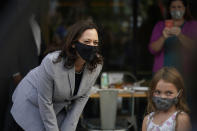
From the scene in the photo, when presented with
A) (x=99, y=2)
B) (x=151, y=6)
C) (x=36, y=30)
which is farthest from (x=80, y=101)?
(x=99, y=2)

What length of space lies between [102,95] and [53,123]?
1363 mm

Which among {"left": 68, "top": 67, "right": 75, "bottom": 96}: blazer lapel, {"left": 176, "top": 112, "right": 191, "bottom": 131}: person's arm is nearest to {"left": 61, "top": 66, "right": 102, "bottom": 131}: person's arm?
{"left": 68, "top": 67, "right": 75, "bottom": 96}: blazer lapel

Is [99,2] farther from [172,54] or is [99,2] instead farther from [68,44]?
[68,44]

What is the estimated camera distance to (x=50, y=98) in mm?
2223

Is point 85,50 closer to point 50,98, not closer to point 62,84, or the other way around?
point 62,84

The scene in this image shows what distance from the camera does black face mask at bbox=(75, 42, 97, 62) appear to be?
215 centimetres

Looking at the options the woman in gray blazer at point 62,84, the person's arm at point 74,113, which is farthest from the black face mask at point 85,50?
the person's arm at point 74,113

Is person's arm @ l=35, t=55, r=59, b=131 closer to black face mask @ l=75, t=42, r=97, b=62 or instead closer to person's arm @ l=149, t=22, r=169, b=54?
black face mask @ l=75, t=42, r=97, b=62

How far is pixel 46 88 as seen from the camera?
2.15 metres

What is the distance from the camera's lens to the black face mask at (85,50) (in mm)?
2146

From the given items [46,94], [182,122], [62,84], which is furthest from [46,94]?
[182,122]

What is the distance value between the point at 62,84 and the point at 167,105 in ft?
2.26

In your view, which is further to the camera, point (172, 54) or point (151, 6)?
point (151, 6)

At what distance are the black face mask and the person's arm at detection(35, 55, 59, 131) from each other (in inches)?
7.9
